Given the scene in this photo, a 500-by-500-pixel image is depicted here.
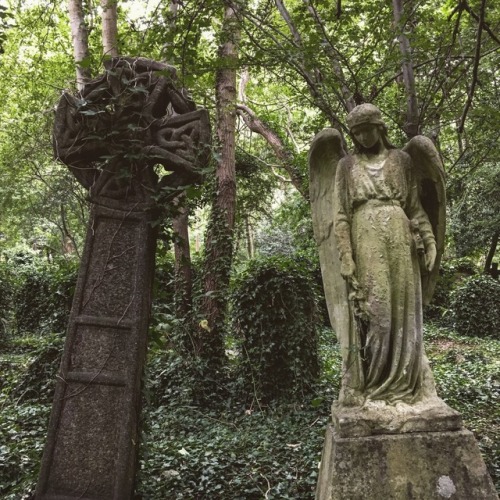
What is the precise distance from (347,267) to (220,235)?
14.8 feet

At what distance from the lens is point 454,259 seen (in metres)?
15.4

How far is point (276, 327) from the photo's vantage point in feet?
21.7

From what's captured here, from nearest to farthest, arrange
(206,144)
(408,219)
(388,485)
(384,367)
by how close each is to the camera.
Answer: (388,485) → (384,367) → (408,219) → (206,144)

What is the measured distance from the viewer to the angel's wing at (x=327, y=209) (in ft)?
11.8

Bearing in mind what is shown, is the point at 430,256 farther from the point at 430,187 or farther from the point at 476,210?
the point at 476,210

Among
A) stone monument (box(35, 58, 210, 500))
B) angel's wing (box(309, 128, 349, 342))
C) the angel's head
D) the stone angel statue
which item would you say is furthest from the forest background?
the angel's head

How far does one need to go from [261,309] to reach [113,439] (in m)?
3.60

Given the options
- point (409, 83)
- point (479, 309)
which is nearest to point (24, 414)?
point (409, 83)

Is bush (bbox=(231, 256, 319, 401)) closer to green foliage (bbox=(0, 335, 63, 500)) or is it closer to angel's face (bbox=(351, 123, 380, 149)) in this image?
green foliage (bbox=(0, 335, 63, 500))

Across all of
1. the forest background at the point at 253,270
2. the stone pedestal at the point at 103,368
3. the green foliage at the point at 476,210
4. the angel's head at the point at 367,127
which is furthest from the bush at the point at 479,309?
the stone pedestal at the point at 103,368

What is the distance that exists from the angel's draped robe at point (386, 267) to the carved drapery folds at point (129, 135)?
3.76 ft

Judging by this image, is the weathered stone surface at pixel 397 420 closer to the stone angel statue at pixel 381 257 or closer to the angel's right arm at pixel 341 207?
the stone angel statue at pixel 381 257

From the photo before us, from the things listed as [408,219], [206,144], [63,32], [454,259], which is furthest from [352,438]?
[454,259]

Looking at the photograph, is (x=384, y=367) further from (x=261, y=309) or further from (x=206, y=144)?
(x=261, y=309)
